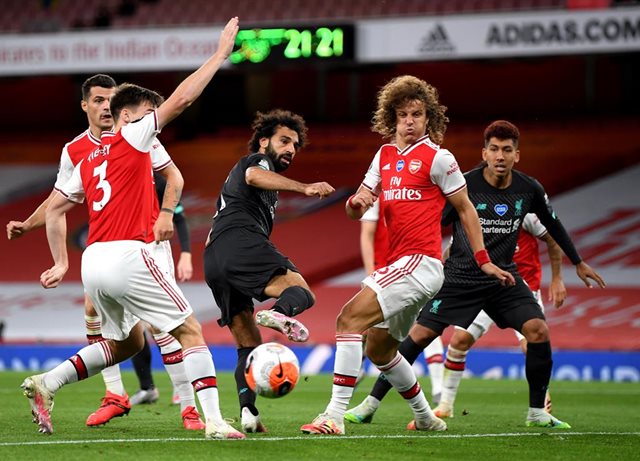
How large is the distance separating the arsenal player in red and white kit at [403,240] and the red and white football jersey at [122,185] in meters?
1.32

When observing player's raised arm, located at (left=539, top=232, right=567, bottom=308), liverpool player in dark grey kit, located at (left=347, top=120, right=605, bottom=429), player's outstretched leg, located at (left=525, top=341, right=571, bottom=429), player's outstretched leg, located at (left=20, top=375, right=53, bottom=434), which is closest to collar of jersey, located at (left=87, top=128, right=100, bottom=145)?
player's outstretched leg, located at (left=20, top=375, right=53, bottom=434)

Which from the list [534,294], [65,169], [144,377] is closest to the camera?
[65,169]

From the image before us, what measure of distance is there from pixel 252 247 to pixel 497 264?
7.19 feet

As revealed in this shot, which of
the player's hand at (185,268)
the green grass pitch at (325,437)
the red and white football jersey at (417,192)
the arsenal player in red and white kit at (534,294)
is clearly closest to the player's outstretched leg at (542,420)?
the green grass pitch at (325,437)

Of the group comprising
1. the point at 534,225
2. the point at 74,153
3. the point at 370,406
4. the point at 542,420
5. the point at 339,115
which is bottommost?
the point at 542,420

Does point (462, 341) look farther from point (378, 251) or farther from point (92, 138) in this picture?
point (92, 138)

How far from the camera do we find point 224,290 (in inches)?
310

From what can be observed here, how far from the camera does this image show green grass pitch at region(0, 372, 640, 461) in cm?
664

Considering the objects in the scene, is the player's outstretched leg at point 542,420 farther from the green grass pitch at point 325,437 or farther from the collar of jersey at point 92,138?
the collar of jersey at point 92,138

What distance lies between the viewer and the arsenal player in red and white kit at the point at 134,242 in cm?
712

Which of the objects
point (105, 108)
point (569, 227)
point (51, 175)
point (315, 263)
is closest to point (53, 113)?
point (51, 175)

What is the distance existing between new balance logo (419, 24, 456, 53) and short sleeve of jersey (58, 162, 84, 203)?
38.0 ft

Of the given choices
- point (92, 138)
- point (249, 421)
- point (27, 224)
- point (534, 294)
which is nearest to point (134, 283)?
point (249, 421)

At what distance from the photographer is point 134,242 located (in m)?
7.25
